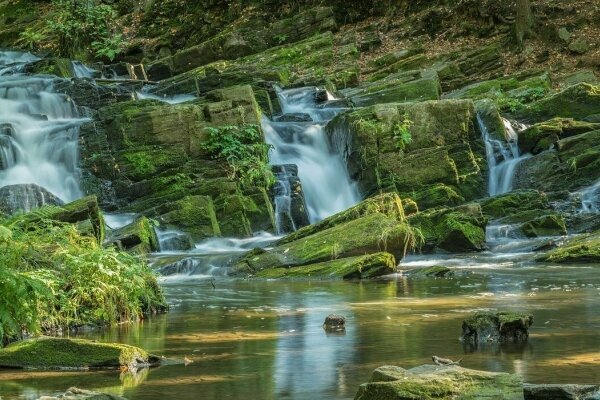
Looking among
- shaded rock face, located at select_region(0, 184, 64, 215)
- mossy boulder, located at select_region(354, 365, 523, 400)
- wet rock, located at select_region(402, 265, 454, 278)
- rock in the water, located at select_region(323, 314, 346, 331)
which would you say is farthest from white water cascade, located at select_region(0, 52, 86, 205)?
mossy boulder, located at select_region(354, 365, 523, 400)

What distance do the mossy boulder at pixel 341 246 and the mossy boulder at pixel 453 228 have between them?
2507mm

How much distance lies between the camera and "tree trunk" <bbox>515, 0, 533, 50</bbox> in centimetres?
3309

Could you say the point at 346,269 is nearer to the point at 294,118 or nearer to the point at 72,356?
the point at 72,356

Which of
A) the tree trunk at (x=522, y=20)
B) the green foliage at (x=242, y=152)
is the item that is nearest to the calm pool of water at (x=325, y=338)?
the green foliage at (x=242, y=152)

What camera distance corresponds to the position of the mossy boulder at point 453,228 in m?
19.5

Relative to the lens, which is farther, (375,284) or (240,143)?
(240,143)

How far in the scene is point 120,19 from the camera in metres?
42.3

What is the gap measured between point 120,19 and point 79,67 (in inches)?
412

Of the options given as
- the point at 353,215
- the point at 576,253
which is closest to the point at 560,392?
the point at 576,253

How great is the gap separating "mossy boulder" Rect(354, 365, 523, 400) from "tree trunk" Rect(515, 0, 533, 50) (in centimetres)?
2853

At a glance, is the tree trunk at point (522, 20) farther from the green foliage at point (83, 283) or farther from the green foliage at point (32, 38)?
the green foliage at point (83, 283)

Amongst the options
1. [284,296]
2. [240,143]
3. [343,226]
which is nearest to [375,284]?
[284,296]

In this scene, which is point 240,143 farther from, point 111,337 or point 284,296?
point 111,337

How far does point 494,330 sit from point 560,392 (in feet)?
8.85
